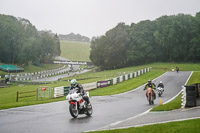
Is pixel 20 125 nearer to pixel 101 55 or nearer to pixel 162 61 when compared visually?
pixel 101 55

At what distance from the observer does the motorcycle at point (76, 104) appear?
13809 millimetres

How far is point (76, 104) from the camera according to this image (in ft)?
45.8

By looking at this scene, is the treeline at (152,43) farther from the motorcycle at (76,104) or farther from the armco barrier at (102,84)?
the motorcycle at (76,104)

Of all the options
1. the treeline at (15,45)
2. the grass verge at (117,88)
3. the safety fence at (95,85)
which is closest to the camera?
the safety fence at (95,85)

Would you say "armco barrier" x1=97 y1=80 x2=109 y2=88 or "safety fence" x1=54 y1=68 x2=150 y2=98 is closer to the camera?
"safety fence" x1=54 y1=68 x2=150 y2=98

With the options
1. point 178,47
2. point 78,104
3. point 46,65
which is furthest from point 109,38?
point 78,104

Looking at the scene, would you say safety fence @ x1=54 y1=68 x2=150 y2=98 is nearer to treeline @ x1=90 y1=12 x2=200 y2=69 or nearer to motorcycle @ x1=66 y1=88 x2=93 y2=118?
motorcycle @ x1=66 y1=88 x2=93 y2=118

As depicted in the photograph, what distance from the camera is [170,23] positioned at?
102562mm

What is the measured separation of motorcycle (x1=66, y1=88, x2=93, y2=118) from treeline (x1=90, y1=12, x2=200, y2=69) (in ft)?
280

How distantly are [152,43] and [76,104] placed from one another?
94.5 meters

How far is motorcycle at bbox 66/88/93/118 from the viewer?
1381 centimetres

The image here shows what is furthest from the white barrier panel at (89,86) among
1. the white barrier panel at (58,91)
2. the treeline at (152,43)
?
the treeline at (152,43)

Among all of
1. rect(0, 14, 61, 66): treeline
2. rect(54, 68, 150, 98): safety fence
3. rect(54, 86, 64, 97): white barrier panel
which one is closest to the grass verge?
rect(54, 68, 150, 98): safety fence

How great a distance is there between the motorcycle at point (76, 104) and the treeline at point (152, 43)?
85.4 m
